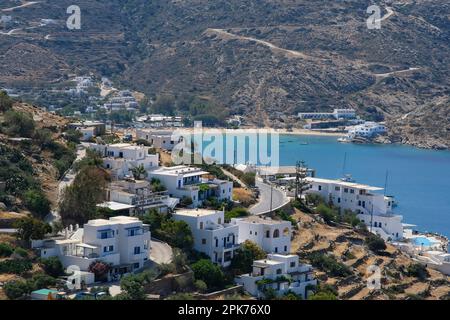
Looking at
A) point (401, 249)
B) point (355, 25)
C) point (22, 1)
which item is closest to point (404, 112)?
point (355, 25)

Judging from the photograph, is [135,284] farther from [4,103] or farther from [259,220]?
[4,103]

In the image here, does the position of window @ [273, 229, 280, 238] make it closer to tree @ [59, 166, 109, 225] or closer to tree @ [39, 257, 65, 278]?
tree @ [59, 166, 109, 225]

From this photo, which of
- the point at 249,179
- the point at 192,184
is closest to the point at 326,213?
the point at 249,179

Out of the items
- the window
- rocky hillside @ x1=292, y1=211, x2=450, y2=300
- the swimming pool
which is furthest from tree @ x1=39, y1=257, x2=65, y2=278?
the swimming pool

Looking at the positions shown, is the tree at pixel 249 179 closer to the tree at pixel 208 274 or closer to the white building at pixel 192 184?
the white building at pixel 192 184

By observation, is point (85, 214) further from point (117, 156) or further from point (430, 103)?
point (430, 103)
